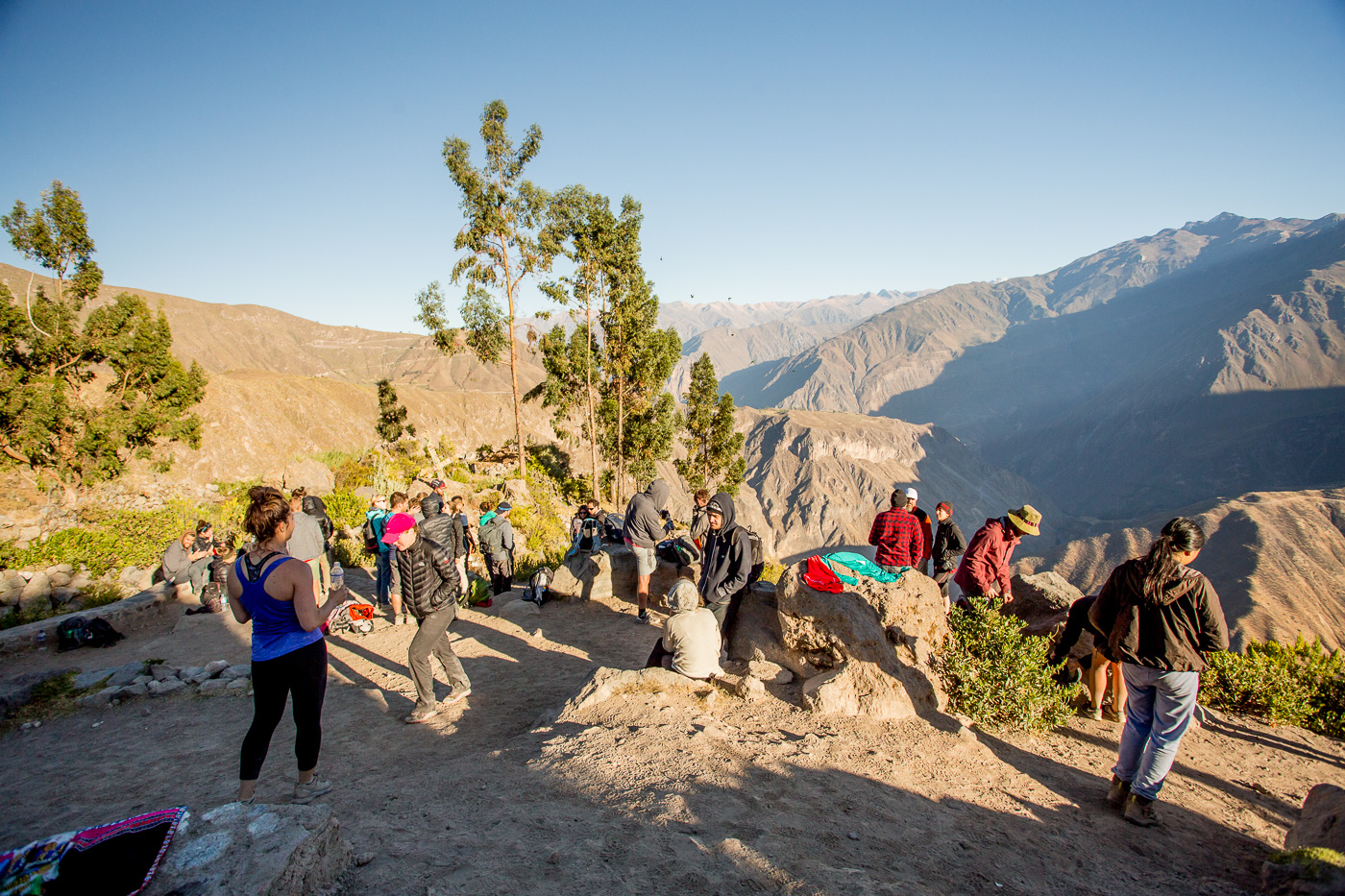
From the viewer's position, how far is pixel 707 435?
89.0ft

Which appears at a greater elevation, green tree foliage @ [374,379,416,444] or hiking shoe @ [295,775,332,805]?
green tree foliage @ [374,379,416,444]

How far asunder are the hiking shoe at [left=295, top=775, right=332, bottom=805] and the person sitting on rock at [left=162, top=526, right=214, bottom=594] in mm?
7811

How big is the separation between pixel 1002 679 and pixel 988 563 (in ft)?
4.94

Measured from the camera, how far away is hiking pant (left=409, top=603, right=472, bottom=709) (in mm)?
5180

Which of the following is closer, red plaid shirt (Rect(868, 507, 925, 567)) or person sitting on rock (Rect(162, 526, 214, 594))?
red plaid shirt (Rect(868, 507, 925, 567))

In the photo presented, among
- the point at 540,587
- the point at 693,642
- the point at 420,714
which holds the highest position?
the point at 693,642

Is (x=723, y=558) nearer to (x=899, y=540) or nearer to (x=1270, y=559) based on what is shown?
(x=899, y=540)

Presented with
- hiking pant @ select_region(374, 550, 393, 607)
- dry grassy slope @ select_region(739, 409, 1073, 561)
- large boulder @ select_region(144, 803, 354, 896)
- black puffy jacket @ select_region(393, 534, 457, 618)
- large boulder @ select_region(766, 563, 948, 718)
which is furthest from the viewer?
dry grassy slope @ select_region(739, 409, 1073, 561)

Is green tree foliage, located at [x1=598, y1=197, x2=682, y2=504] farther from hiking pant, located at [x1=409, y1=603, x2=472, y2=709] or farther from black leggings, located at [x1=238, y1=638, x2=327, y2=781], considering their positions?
black leggings, located at [x1=238, y1=638, x2=327, y2=781]

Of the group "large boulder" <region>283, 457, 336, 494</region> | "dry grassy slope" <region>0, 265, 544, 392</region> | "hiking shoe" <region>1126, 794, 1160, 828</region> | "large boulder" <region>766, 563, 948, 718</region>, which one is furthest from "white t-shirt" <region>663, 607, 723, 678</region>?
"dry grassy slope" <region>0, 265, 544, 392</region>

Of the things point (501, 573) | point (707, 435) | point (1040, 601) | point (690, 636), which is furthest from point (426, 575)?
point (707, 435)

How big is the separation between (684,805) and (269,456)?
91.0 feet

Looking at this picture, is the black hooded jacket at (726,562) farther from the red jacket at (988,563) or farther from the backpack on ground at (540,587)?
the backpack on ground at (540,587)

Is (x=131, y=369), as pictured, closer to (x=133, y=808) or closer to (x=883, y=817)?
(x=133, y=808)
